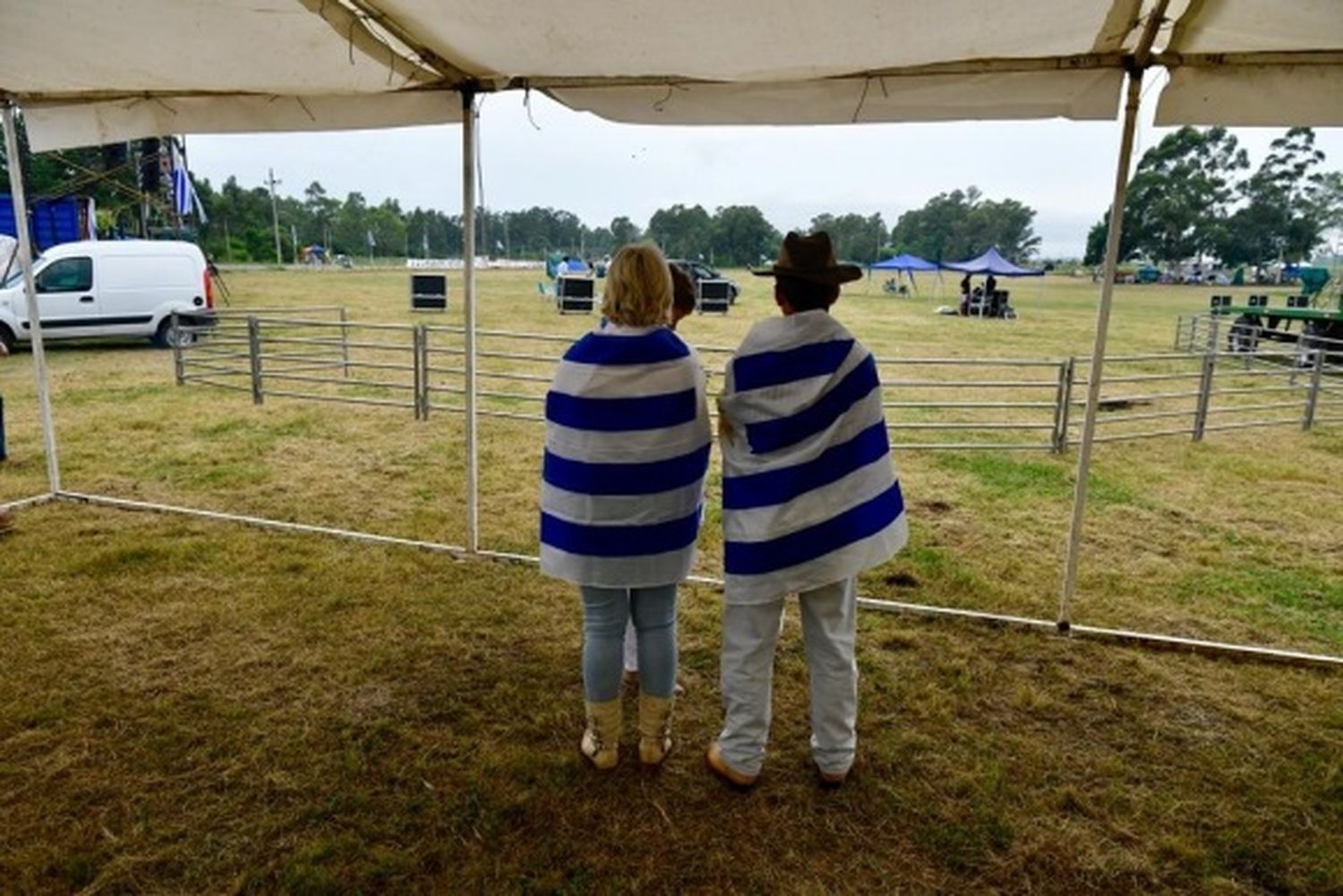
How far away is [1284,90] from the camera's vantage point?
8.96 ft

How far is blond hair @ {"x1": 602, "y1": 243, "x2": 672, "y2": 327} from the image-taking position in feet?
7.17

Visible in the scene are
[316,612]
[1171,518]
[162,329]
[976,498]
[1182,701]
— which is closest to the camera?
[1182,701]

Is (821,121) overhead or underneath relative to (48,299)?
overhead

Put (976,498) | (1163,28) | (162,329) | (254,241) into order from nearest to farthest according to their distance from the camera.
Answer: (1163,28) < (976,498) < (162,329) < (254,241)

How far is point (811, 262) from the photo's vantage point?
86.3 inches

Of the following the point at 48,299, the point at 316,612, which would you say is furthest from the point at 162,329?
the point at 316,612

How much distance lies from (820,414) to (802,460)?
0.44ft

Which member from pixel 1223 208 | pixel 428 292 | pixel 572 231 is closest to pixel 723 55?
pixel 428 292

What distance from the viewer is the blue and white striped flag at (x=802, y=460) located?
2186mm

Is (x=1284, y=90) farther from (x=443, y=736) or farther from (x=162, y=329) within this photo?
(x=162, y=329)

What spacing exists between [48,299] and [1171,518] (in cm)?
1397

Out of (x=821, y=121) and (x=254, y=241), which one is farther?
(x=254, y=241)

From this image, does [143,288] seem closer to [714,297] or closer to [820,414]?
[714,297]

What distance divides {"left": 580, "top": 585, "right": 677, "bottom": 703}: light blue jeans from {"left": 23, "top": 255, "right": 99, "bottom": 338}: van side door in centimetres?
1274
